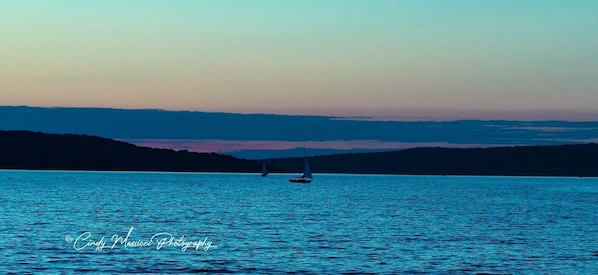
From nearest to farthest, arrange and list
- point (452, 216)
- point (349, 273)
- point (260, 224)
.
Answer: point (349, 273)
point (260, 224)
point (452, 216)

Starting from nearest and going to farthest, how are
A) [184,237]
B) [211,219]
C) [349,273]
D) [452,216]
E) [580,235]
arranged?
[349,273], [184,237], [580,235], [211,219], [452,216]

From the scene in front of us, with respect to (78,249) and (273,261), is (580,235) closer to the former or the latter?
(273,261)

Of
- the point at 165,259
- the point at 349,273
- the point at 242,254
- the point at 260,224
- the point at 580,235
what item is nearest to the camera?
the point at 349,273

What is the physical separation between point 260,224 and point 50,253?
3258 cm

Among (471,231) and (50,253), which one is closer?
(50,253)

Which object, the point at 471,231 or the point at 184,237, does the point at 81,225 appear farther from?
the point at 471,231

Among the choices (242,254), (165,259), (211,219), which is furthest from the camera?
(211,219)

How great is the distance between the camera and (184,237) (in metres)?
73.7

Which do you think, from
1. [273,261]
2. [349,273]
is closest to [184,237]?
[273,261]

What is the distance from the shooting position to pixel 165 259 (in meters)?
57.2

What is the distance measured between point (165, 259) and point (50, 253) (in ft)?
27.5

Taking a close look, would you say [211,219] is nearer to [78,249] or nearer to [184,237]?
[184,237]

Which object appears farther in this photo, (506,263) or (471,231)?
(471,231)

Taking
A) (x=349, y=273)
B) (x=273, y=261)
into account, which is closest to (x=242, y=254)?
(x=273, y=261)
